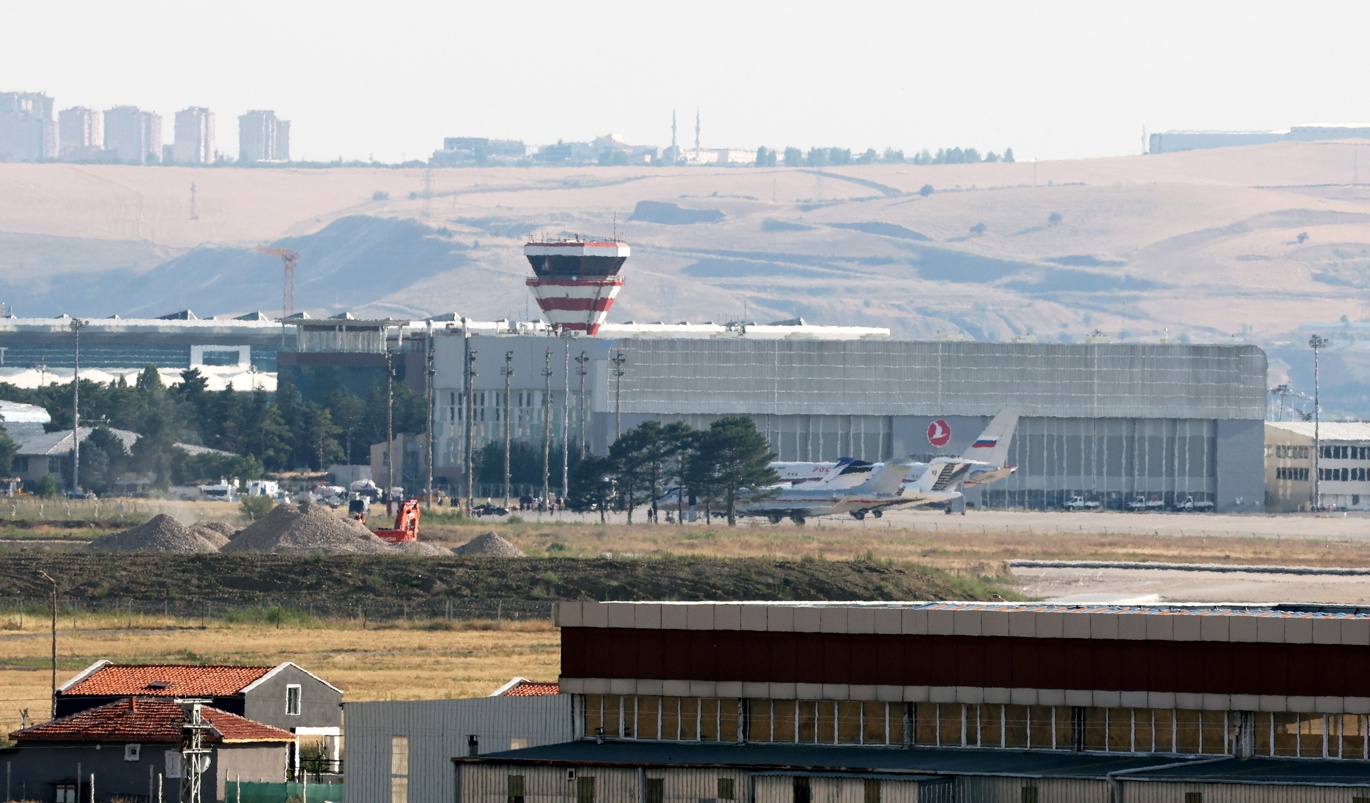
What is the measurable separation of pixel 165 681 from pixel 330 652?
2320 cm

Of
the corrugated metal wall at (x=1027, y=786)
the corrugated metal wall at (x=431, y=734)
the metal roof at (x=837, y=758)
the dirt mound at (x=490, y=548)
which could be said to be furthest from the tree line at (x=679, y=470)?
the corrugated metal wall at (x=1027, y=786)

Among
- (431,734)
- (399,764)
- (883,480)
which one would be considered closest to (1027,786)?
(431,734)

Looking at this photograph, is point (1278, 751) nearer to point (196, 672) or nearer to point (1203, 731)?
point (1203, 731)

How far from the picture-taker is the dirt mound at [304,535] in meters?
131

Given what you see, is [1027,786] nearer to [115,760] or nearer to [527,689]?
[527,689]

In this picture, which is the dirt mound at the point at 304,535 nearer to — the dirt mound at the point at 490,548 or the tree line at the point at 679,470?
the dirt mound at the point at 490,548

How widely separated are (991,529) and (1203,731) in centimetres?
13374

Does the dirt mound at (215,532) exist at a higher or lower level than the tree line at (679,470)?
lower

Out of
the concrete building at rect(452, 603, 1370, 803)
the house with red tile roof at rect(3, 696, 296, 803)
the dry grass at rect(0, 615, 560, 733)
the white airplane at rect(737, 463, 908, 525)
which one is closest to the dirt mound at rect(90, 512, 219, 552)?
the dry grass at rect(0, 615, 560, 733)

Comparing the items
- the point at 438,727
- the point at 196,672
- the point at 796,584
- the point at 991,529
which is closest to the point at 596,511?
the point at 991,529

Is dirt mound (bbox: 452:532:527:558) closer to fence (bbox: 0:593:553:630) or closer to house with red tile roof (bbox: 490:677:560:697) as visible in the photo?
fence (bbox: 0:593:553:630)

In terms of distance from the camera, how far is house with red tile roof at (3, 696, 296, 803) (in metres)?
56.2

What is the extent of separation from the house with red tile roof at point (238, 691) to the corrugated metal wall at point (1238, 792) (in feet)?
87.3

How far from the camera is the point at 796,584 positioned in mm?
114188
